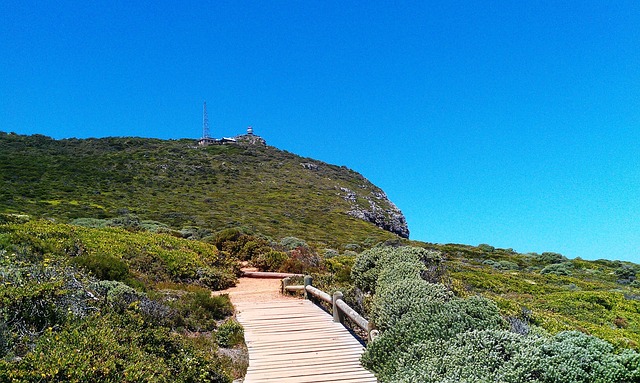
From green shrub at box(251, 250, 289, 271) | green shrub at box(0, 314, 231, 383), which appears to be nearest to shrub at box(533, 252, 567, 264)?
green shrub at box(251, 250, 289, 271)

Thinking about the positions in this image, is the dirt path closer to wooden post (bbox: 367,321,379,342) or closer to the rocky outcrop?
wooden post (bbox: 367,321,379,342)

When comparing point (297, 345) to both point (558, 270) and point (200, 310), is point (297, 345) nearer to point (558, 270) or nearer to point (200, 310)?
point (200, 310)

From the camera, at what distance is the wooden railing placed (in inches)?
310

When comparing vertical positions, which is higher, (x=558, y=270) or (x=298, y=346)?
(x=558, y=270)

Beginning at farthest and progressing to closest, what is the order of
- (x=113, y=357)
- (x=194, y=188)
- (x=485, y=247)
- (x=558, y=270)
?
1. (x=194, y=188)
2. (x=485, y=247)
3. (x=558, y=270)
4. (x=113, y=357)

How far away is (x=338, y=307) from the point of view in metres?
9.82

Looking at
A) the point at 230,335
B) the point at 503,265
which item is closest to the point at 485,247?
the point at 503,265

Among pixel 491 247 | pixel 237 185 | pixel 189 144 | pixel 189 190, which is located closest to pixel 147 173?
pixel 189 190

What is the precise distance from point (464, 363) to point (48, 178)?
58479 mm

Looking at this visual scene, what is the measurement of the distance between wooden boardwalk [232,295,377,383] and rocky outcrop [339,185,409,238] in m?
53.8

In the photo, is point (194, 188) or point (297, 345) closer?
point (297, 345)

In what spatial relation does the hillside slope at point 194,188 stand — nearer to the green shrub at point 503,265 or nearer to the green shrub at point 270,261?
the green shrub at point 503,265

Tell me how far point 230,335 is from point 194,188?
180 ft

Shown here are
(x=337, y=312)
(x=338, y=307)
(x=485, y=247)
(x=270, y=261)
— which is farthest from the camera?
(x=485, y=247)
